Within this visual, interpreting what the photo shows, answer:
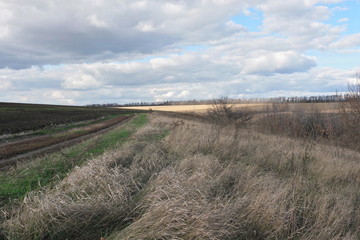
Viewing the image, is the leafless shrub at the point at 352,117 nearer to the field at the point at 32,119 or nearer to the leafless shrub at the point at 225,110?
the leafless shrub at the point at 225,110

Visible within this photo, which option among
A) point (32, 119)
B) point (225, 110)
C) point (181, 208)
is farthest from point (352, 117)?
point (32, 119)

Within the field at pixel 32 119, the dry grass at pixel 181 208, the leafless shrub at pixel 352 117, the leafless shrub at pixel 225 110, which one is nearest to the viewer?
the dry grass at pixel 181 208

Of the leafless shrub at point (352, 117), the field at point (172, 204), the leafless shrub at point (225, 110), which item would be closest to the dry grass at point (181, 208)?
the field at point (172, 204)

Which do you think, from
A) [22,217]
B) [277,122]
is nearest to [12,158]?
[22,217]

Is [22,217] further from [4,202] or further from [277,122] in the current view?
[277,122]

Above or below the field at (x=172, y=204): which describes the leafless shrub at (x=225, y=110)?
above

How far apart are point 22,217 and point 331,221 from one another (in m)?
4.72

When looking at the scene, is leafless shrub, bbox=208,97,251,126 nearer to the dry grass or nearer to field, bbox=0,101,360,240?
field, bbox=0,101,360,240

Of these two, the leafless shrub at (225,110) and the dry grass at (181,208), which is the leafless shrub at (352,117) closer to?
the dry grass at (181,208)

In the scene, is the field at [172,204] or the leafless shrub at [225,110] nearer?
the field at [172,204]

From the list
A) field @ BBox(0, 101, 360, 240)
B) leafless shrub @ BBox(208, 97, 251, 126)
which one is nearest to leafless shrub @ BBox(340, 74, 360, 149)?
field @ BBox(0, 101, 360, 240)

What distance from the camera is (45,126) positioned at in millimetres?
30625

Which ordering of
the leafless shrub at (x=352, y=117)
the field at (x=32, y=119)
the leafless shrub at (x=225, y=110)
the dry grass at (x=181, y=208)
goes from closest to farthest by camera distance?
the dry grass at (x=181, y=208) < the leafless shrub at (x=352, y=117) < the field at (x=32, y=119) < the leafless shrub at (x=225, y=110)

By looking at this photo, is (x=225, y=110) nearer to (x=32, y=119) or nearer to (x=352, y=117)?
(x=352, y=117)
